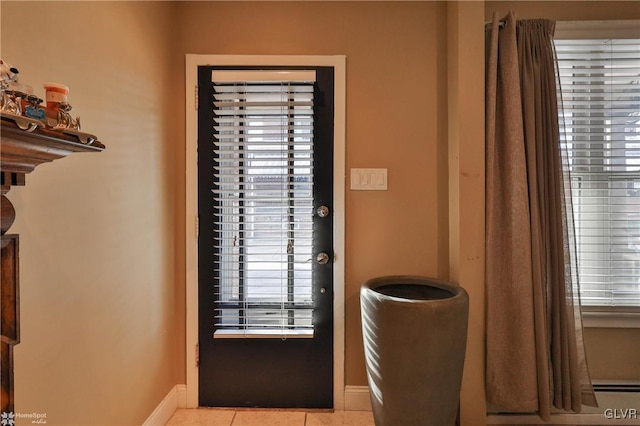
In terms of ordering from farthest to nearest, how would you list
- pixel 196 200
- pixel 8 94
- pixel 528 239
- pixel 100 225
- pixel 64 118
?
pixel 196 200 → pixel 528 239 → pixel 100 225 → pixel 64 118 → pixel 8 94

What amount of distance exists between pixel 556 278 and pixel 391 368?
103cm

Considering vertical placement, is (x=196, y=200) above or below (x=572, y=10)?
below

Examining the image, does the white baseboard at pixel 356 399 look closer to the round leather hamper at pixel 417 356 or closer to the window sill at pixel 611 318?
the round leather hamper at pixel 417 356

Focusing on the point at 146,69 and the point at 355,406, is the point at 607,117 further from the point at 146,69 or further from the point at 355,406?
the point at 146,69

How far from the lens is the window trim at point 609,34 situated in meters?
1.71

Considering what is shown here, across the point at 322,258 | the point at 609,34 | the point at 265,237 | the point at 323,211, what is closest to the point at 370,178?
the point at 323,211

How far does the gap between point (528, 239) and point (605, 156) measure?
751mm

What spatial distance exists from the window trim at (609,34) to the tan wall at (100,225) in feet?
7.58

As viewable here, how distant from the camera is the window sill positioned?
1.71m

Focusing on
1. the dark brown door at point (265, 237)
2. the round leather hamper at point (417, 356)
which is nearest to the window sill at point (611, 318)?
the round leather hamper at point (417, 356)
